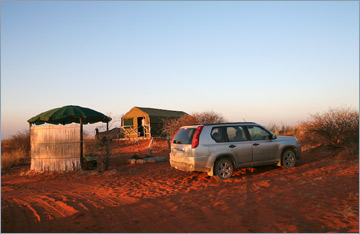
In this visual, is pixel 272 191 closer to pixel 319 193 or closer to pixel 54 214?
pixel 319 193

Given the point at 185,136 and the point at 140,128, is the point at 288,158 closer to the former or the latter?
the point at 185,136

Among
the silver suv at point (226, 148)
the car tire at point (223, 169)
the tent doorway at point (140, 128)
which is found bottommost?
the car tire at point (223, 169)

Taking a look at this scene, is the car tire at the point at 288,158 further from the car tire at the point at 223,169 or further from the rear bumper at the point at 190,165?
the rear bumper at the point at 190,165

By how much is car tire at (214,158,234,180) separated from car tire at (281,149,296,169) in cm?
219

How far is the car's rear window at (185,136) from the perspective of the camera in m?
8.23

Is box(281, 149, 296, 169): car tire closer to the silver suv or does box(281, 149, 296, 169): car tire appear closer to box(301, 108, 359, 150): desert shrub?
the silver suv

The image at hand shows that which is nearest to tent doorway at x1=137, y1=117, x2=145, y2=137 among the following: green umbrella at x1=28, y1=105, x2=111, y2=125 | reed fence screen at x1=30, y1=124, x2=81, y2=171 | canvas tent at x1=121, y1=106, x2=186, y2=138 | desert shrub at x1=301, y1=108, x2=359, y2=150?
canvas tent at x1=121, y1=106, x2=186, y2=138

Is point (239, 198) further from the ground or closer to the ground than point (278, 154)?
closer to the ground

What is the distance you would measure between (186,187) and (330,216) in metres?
3.81

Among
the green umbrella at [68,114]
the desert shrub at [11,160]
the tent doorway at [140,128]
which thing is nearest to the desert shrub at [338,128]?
the green umbrella at [68,114]

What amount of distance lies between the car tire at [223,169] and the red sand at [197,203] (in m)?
0.25

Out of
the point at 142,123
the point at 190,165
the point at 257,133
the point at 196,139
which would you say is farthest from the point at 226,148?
the point at 142,123

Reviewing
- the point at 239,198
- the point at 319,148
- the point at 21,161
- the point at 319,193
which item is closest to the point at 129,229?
the point at 239,198

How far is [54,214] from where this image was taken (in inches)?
214
